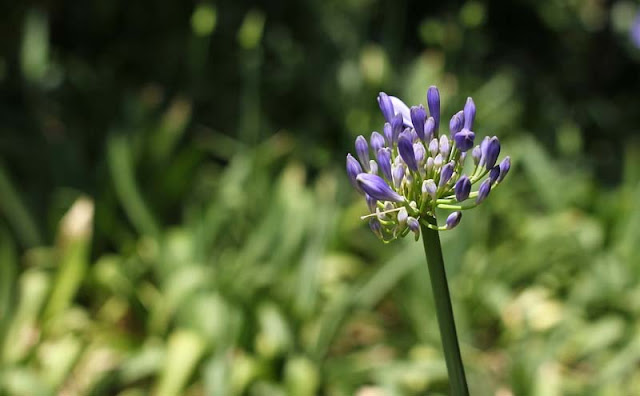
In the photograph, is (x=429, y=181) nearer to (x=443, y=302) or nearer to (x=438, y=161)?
(x=438, y=161)

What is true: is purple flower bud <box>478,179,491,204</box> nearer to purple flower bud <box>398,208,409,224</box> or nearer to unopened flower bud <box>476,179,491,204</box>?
unopened flower bud <box>476,179,491,204</box>

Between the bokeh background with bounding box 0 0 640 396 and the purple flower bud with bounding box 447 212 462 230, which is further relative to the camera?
the bokeh background with bounding box 0 0 640 396

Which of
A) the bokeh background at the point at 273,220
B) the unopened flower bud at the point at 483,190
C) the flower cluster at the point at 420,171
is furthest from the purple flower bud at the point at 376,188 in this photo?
the bokeh background at the point at 273,220

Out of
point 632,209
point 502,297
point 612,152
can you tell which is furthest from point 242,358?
point 612,152

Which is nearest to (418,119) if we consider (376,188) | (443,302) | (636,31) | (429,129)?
(429,129)

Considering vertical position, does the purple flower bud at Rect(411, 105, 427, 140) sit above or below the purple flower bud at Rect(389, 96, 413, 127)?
below

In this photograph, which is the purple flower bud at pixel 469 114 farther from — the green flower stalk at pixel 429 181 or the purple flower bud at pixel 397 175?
the purple flower bud at pixel 397 175

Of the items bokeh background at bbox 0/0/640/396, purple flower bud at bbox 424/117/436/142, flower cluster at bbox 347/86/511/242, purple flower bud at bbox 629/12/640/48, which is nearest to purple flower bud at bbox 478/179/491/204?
flower cluster at bbox 347/86/511/242
